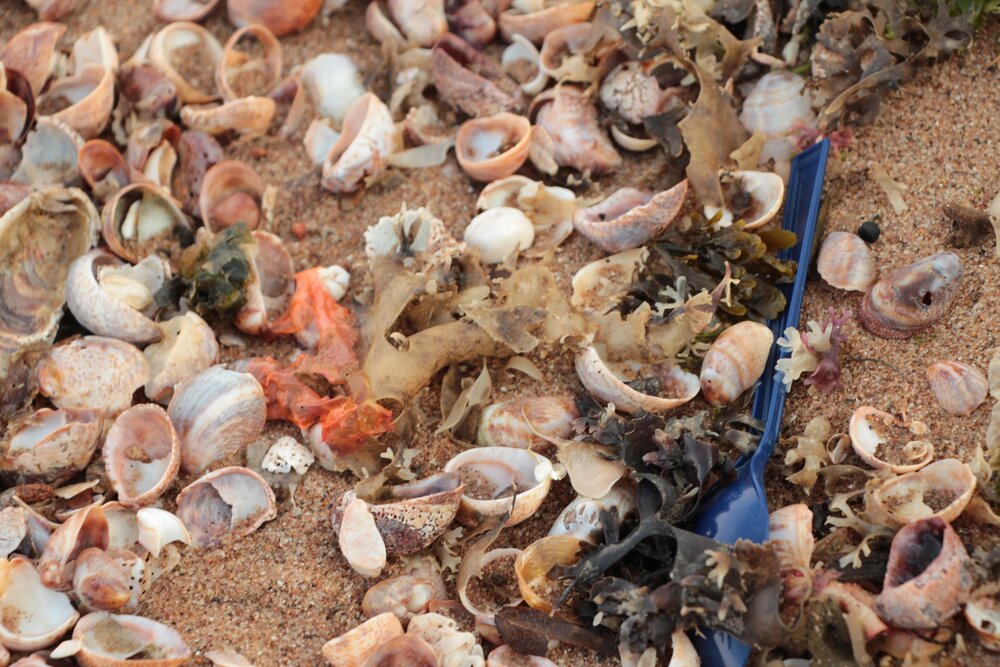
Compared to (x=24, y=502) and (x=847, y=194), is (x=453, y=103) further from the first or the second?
(x=24, y=502)

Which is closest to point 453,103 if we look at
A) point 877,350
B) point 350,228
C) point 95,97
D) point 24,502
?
point 350,228

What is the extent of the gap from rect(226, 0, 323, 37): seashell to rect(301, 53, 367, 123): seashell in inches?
8.3

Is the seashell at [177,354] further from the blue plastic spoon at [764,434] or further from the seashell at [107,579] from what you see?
the blue plastic spoon at [764,434]

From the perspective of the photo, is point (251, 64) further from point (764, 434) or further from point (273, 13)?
point (764, 434)

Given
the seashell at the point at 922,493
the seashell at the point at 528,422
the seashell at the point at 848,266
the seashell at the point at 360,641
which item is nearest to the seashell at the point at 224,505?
the seashell at the point at 360,641

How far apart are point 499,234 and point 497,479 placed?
70 centimetres

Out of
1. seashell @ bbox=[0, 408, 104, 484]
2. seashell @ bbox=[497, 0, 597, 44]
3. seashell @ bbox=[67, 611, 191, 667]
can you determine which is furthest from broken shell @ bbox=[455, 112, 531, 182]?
seashell @ bbox=[67, 611, 191, 667]

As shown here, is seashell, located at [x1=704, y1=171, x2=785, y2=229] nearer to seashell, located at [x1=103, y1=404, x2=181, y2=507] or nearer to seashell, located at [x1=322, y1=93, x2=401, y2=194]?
seashell, located at [x1=322, y1=93, x2=401, y2=194]

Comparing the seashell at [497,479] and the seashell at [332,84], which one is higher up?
the seashell at [332,84]

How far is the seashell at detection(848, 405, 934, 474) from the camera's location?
6.31 feet

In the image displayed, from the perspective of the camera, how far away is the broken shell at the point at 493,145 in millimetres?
2572

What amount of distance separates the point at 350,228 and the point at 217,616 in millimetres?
1174

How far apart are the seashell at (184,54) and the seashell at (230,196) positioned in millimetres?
320

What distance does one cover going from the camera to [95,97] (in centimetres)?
266
